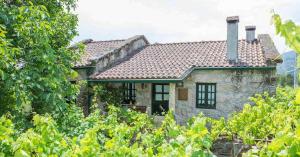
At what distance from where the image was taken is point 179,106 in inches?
607

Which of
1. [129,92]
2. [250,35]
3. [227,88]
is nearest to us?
[227,88]

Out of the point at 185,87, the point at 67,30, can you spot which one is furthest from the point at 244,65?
the point at 67,30

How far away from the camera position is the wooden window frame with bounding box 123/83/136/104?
53.5ft

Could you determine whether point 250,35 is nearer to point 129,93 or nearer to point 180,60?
point 180,60

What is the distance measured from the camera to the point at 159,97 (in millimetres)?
16078

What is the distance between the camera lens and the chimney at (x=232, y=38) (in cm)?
1530

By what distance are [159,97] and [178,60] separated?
2.15 meters

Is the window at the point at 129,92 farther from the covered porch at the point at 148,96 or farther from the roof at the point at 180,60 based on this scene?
the roof at the point at 180,60

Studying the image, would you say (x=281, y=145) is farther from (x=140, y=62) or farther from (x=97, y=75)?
(x=140, y=62)

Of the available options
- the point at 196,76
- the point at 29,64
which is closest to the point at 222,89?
the point at 196,76

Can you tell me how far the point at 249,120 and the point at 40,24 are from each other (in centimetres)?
591

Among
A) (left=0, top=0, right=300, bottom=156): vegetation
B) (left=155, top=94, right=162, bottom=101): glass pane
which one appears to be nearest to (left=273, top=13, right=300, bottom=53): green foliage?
(left=0, top=0, right=300, bottom=156): vegetation

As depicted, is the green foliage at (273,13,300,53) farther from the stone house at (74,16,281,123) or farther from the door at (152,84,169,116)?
the door at (152,84,169,116)

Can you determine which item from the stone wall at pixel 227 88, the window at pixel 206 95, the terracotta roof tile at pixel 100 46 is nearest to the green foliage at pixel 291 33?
the stone wall at pixel 227 88
